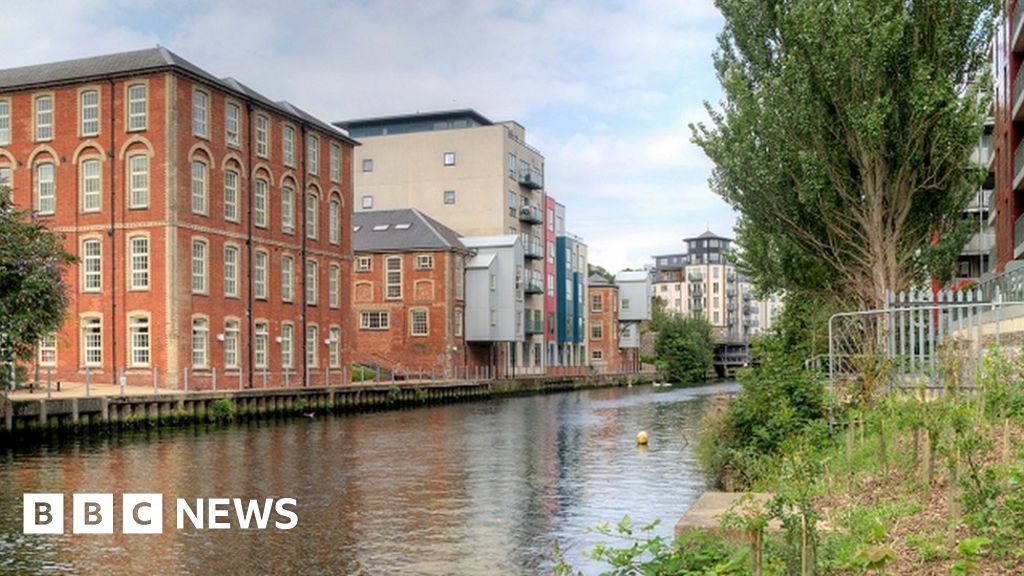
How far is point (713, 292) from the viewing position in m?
177

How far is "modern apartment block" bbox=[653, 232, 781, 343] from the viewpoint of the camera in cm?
17575

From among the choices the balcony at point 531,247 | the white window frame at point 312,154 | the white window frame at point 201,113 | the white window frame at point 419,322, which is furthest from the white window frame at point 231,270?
the balcony at point 531,247

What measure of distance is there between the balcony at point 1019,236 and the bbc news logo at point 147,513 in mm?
25190

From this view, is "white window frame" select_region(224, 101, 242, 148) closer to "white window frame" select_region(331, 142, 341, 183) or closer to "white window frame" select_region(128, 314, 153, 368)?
"white window frame" select_region(128, 314, 153, 368)

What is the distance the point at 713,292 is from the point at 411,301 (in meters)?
116

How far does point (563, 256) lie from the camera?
90938mm

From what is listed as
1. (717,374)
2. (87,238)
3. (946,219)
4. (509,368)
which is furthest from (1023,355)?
(717,374)

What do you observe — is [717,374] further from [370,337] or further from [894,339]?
[894,339]

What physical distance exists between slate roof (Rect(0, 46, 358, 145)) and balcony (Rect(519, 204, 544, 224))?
39360mm

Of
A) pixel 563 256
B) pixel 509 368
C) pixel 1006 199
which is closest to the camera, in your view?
pixel 1006 199

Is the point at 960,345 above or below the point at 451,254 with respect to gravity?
below

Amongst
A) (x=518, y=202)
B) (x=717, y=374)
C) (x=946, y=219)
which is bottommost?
(x=717, y=374)

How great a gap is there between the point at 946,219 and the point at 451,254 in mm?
44992

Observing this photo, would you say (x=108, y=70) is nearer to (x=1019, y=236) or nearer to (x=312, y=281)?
(x=312, y=281)
